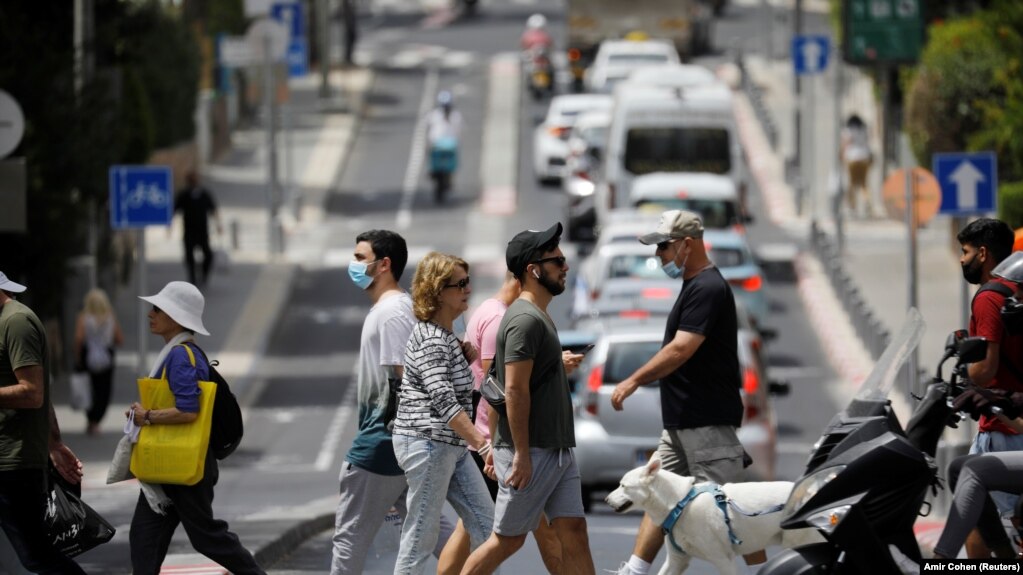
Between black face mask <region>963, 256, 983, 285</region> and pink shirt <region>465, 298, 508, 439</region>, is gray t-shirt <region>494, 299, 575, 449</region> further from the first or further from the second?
black face mask <region>963, 256, 983, 285</region>

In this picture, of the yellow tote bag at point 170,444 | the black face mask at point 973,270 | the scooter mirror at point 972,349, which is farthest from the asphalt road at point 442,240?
the scooter mirror at point 972,349

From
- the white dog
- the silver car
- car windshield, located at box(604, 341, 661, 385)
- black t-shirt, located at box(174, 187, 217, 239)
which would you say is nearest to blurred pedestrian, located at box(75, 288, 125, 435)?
the silver car

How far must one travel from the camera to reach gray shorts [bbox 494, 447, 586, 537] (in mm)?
9500

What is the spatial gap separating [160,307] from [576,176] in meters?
26.1

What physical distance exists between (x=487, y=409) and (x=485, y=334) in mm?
373

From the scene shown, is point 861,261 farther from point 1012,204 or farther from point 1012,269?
point 1012,269

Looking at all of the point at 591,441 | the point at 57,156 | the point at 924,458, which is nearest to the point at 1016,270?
the point at 924,458

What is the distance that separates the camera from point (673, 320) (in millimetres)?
10531

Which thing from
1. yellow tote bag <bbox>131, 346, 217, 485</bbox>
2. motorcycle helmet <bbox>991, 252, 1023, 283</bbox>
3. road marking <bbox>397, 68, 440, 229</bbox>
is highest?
motorcycle helmet <bbox>991, 252, 1023, 283</bbox>

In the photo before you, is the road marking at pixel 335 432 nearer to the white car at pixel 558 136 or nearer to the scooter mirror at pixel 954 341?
the scooter mirror at pixel 954 341

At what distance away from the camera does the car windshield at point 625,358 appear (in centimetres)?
1770

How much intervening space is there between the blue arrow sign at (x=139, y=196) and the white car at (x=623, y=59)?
950 inches

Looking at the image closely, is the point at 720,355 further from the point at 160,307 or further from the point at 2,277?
the point at 2,277

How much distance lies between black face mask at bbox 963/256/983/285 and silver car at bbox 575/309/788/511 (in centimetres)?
684
